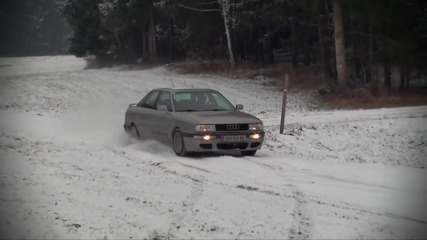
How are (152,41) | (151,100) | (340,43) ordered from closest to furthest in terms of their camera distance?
(151,100) → (340,43) → (152,41)

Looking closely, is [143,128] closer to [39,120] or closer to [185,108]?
[185,108]

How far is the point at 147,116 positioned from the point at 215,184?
13.6 ft

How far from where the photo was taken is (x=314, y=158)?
1138 centimetres

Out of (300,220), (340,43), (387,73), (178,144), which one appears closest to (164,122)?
(178,144)

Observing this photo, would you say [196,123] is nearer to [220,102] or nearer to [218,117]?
[218,117]

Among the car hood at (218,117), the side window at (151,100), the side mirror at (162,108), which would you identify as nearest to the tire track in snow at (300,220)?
the car hood at (218,117)

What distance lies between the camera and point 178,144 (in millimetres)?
10148

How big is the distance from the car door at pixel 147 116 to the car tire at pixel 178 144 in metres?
0.86

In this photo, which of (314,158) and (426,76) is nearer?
(314,158)

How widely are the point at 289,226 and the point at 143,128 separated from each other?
6251 mm

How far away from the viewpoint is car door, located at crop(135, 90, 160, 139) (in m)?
11.1

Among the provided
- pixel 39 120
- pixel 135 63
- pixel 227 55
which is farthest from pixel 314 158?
pixel 135 63

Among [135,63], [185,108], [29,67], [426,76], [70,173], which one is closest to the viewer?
[70,173]

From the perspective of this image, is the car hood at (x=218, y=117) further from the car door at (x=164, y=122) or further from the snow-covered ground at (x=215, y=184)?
the snow-covered ground at (x=215, y=184)
